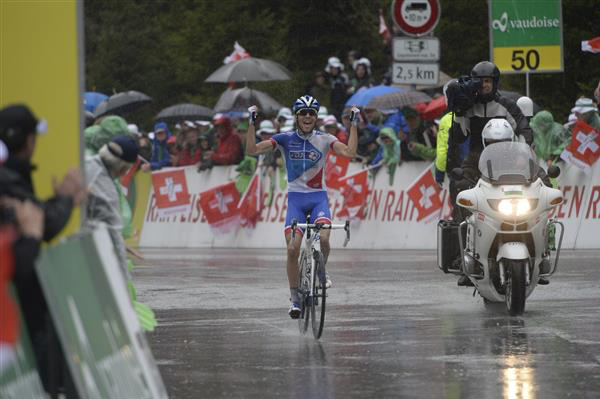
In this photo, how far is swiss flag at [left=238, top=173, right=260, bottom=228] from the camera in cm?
2706

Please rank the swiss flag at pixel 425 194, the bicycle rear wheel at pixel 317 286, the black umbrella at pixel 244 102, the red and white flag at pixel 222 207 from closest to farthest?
1. the bicycle rear wheel at pixel 317 286
2. the swiss flag at pixel 425 194
3. the red and white flag at pixel 222 207
4. the black umbrella at pixel 244 102

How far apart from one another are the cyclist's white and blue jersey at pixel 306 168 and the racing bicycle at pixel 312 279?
0.45 meters

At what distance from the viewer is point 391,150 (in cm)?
2455

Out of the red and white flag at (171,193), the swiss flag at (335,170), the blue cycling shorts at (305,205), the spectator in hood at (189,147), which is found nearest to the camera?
the blue cycling shorts at (305,205)

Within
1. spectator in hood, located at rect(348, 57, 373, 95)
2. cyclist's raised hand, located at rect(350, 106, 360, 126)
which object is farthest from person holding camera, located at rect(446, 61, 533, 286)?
spectator in hood, located at rect(348, 57, 373, 95)

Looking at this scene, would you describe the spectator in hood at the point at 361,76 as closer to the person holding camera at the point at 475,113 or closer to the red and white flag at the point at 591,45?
the red and white flag at the point at 591,45

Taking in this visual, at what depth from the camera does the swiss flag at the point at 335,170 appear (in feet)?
83.6

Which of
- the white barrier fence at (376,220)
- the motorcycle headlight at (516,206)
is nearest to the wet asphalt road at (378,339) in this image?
the motorcycle headlight at (516,206)

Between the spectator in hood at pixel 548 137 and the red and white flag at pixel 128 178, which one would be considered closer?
the spectator in hood at pixel 548 137

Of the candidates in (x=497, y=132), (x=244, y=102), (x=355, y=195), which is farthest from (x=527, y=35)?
(x=497, y=132)

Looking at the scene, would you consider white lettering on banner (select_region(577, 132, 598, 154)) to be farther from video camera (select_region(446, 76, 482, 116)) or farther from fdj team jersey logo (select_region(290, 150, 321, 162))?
fdj team jersey logo (select_region(290, 150, 321, 162))

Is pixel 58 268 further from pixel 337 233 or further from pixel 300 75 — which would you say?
pixel 300 75

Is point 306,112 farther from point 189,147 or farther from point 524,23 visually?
point 189,147

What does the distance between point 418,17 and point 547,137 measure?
263 centimetres
